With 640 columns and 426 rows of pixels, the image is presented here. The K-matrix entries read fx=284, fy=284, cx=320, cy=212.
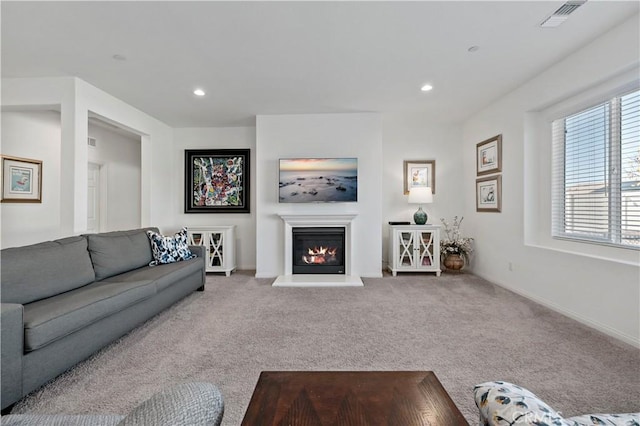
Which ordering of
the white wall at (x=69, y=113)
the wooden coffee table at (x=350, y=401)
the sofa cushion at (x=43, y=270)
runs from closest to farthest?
the wooden coffee table at (x=350, y=401), the sofa cushion at (x=43, y=270), the white wall at (x=69, y=113)

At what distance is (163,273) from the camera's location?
9.23ft

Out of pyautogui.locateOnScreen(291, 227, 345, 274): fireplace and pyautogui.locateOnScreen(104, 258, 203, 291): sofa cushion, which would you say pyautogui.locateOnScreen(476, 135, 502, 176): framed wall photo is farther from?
pyautogui.locateOnScreen(104, 258, 203, 291): sofa cushion

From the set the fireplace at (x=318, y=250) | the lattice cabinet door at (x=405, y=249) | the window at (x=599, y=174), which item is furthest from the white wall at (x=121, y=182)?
the window at (x=599, y=174)

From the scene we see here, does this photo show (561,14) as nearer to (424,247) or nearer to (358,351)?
(358,351)

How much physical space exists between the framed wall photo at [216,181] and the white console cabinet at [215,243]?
20.8 inches

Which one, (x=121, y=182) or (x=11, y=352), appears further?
(x=121, y=182)

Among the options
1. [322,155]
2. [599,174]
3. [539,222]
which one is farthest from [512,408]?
[322,155]

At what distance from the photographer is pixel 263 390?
104 centimetres

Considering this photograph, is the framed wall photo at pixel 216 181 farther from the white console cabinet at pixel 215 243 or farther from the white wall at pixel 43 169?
the white wall at pixel 43 169

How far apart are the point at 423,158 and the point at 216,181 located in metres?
3.70

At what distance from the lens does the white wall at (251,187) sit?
509cm

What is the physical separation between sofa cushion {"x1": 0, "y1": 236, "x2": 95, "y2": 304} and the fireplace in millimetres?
2556

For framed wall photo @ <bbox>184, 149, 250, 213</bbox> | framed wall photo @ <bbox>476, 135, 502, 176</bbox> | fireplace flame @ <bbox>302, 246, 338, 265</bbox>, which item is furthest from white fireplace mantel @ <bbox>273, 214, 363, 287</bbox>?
framed wall photo @ <bbox>476, 135, 502, 176</bbox>

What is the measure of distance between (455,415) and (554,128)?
3.56m
